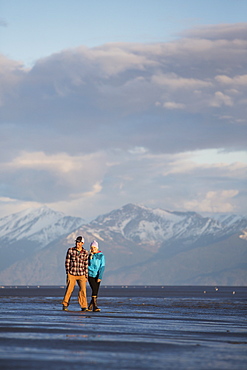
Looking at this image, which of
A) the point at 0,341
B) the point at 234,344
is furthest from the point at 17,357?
the point at 234,344

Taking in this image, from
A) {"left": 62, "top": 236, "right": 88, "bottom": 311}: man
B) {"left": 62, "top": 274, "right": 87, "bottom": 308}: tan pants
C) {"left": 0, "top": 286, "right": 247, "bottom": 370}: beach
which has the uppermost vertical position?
{"left": 62, "top": 236, "right": 88, "bottom": 311}: man

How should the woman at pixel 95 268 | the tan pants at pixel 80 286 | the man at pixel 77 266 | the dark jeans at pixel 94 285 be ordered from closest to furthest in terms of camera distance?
the tan pants at pixel 80 286 → the man at pixel 77 266 → the dark jeans at pixel 94 285 → the woman at pixel 95 268

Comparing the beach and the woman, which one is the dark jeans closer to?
the woman

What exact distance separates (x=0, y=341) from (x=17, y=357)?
2.45 m

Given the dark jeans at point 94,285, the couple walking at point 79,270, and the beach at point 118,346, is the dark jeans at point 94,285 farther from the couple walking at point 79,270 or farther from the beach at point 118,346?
the beach at point 118,346

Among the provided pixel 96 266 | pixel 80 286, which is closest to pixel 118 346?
pixel 80 286

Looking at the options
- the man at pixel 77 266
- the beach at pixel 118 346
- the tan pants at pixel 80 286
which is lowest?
the beach at pixel 118 346

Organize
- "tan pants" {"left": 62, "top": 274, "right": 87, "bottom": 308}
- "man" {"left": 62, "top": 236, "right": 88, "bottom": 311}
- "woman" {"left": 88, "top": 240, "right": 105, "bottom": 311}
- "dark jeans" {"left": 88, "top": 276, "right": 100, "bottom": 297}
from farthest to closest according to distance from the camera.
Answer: "woman" {"left": 88, "top": 240, "right": 105, "bottom": 311}
"dark jeans" {"left": 88, "top": 276, "right": 100, "bottom": 297}
"man" {"left": 62, "top": 236, "right": 88, "bottom": 311}
"tan pants" {"left": 62, "top": 274, "right": 87, "bottom": 308}

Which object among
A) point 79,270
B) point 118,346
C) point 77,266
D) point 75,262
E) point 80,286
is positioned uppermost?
point 75,262

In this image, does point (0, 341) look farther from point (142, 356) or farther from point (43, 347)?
point (142, 356)

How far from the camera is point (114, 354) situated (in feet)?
38.9

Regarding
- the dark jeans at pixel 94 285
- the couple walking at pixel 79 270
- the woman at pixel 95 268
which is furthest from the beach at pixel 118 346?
the woman at pixel 95 268

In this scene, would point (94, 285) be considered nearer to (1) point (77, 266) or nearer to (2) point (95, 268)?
(2) point (95, 268)

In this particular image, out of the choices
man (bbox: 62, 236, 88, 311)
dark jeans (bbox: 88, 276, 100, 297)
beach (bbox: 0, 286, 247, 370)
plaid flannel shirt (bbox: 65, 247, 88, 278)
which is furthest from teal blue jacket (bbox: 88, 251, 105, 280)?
beach (bbox: 0, 286, 247, 370)
